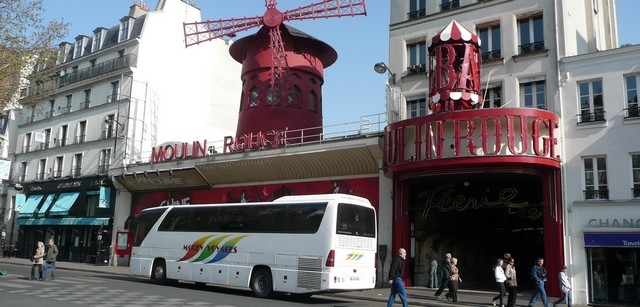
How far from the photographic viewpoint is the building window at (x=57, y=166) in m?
36.5

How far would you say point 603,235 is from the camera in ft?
54.7

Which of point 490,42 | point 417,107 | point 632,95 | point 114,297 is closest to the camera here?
point 114,297

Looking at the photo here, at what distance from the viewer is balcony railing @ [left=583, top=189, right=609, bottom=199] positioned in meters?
17.0

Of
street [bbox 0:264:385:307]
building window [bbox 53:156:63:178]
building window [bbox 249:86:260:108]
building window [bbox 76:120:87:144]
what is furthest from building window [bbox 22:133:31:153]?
street [bbox 0:264:385:307]

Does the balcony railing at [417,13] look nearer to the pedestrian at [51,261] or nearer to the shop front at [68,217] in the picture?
the pedestrian at [51,261]

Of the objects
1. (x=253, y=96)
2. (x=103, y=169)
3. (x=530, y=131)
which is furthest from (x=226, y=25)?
(x=530, y=131)

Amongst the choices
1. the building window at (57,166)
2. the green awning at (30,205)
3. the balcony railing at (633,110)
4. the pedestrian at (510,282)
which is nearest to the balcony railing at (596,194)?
the balcony railing at (633,110)

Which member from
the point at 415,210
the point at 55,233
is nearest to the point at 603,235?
the point at 415,210

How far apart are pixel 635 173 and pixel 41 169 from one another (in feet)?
115

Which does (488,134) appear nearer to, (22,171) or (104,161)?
(104,161)

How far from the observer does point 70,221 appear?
33656mm

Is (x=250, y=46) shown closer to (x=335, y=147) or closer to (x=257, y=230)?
(x=335, y=147)

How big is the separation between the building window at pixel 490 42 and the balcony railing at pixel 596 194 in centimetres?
555

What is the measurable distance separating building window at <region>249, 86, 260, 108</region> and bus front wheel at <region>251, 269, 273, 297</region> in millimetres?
13235
